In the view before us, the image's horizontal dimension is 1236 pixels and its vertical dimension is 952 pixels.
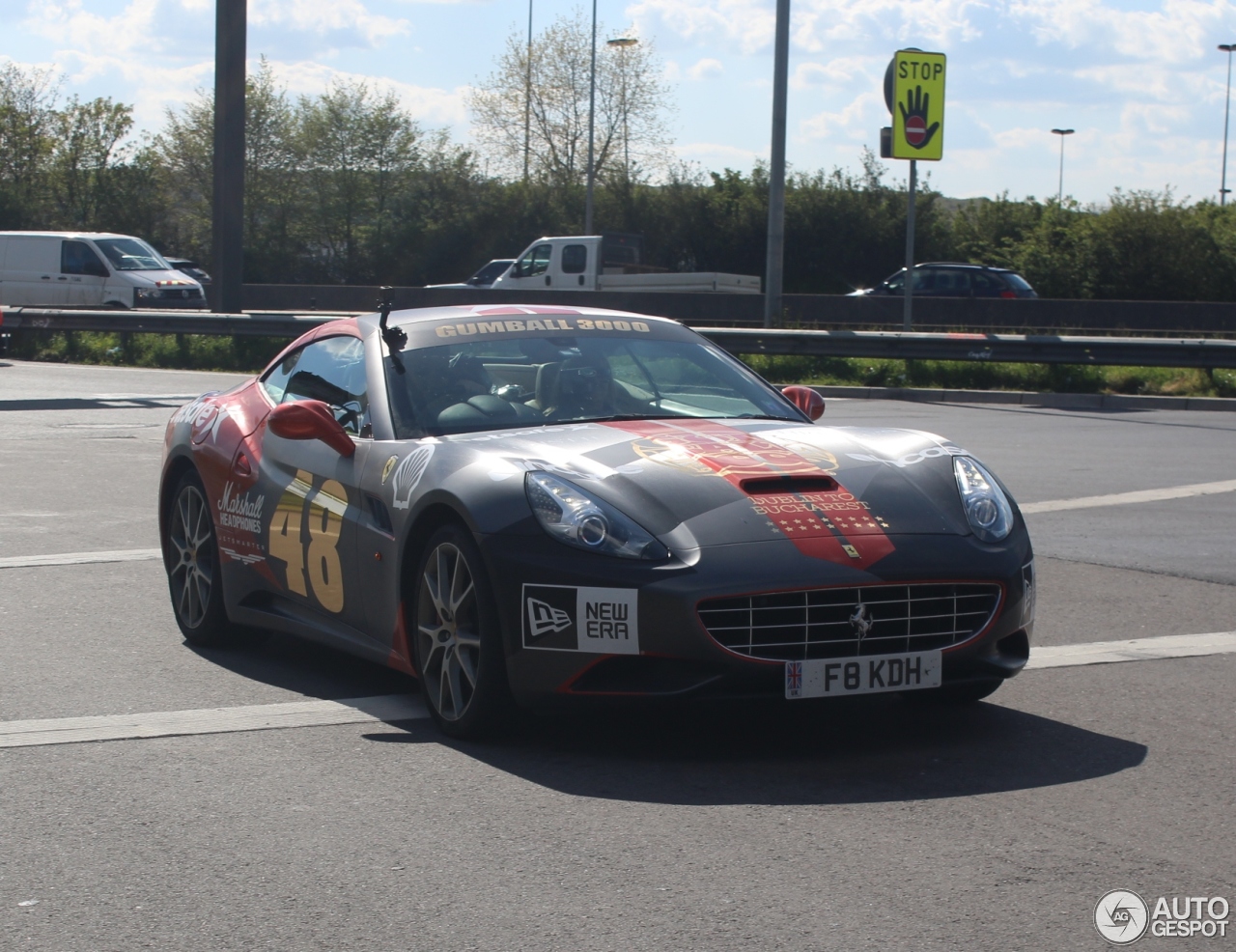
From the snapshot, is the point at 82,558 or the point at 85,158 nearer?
the point at 82,558

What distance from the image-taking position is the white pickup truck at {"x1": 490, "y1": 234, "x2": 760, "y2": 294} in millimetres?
35344

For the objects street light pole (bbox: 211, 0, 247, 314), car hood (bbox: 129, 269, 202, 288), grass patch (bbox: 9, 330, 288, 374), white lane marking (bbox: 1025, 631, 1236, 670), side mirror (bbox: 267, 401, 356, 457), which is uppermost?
street light pole (bbox: 211, 0, 247, 314)

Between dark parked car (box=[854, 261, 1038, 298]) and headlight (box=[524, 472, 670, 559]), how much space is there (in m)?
30.6

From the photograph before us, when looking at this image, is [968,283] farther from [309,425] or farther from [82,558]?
[309,425]

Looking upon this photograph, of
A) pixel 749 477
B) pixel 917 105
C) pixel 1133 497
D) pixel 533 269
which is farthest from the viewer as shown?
pixel 533 269

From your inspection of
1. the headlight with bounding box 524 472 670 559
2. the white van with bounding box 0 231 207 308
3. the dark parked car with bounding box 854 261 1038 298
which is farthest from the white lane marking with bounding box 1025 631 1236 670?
the white van with bounding box 0 231 207 308

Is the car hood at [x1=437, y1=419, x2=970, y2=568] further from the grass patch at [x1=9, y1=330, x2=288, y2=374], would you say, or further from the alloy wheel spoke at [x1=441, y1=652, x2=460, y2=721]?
the grass patch at [x1=9, y1=330, x2=288, y2=374]

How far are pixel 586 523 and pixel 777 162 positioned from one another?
20.3 m

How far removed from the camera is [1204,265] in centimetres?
4322

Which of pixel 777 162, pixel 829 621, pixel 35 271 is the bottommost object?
pixel 829 621

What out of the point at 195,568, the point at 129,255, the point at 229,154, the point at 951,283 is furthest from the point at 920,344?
the point at 129,255

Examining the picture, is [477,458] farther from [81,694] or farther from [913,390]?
[913,390]

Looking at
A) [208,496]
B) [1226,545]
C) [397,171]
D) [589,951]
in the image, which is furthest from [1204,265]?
[589,951]

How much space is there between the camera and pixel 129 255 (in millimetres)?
34906
